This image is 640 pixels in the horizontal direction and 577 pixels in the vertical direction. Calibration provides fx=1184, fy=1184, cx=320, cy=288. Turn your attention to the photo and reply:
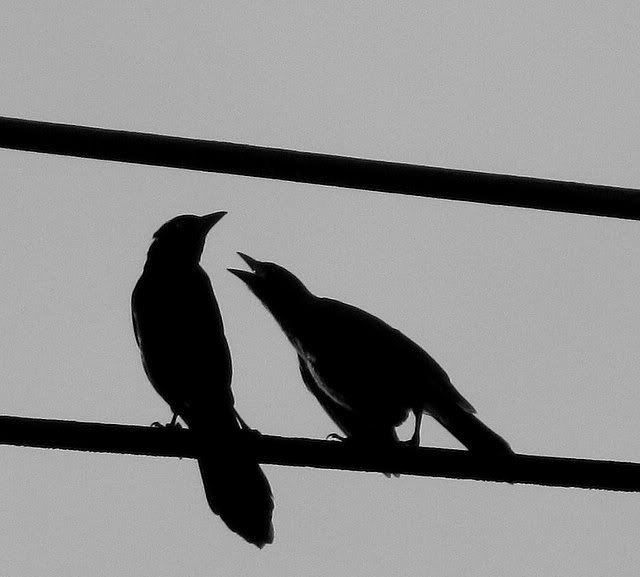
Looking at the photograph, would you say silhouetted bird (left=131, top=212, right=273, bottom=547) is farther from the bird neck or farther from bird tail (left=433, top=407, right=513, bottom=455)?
bird tail (left=433, top=407, right=513, bottom=455)

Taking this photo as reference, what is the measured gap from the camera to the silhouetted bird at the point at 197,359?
4.64 metres

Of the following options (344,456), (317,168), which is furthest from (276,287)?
(317,168)

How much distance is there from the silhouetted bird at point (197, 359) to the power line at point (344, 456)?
93cm

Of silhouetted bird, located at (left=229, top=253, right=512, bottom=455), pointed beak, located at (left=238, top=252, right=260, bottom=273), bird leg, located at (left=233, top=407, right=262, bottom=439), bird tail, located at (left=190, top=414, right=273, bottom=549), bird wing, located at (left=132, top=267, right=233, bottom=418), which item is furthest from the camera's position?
pointed beak, located at (left=238, top=252, right=260, bottom=273)

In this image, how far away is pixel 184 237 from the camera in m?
6.56

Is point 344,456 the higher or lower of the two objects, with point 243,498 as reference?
higher

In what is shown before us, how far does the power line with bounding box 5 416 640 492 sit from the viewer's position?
2.86 metres

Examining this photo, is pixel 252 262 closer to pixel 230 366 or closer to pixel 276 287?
pixel 276 287

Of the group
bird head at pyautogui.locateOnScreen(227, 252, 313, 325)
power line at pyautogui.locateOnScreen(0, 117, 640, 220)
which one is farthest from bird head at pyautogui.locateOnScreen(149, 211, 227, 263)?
power line at pyautogui.locateOnScreen(0, 117, 640, 220)

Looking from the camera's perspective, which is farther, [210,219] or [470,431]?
[210,219]

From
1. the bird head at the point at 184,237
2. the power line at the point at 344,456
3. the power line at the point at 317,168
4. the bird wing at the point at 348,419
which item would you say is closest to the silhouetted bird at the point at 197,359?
the bird head at the point at 184,237

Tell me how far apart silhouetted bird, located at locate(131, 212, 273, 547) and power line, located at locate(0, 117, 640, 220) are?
5.26 feet

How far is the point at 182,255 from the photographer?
6.43m

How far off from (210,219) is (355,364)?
4.98 feet
